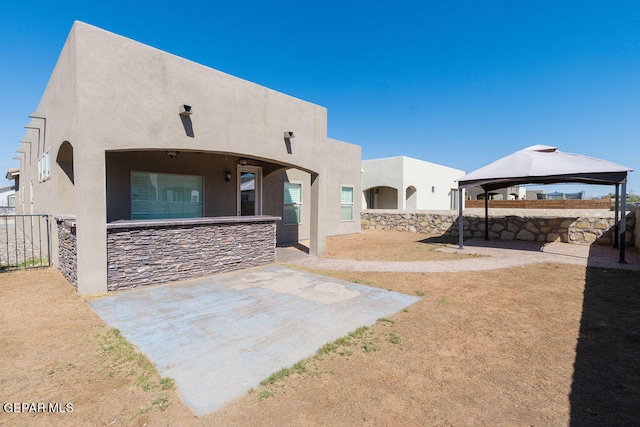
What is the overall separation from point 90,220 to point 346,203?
12.0m

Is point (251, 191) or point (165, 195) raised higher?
point (251, 191)

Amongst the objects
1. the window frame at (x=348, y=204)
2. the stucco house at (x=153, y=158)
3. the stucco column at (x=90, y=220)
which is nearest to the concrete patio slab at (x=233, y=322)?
the stucco column at (x=90, y=220)

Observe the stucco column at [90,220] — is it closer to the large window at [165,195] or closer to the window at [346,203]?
the large window at [165,195]

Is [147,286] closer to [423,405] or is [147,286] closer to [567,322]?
[423,405]

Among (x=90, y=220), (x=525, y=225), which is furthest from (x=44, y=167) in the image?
(x=525, y=225)

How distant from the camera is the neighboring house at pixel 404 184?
23484 millimetres

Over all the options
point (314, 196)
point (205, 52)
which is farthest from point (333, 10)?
point (314, 196)

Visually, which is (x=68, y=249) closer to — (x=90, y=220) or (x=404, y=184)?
(x=90, y=220)

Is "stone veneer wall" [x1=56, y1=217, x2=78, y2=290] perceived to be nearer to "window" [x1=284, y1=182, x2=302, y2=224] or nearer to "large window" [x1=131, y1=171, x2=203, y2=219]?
"large window" [x1=131, y1=171, x2=203, y2=219]

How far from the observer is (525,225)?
13.5m

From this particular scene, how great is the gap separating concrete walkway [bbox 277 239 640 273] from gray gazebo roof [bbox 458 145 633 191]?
7.68ft

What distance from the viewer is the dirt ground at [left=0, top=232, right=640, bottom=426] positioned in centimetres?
262

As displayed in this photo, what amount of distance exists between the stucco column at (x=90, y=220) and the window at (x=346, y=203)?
1135 cm

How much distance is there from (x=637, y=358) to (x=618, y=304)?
2.37 m
